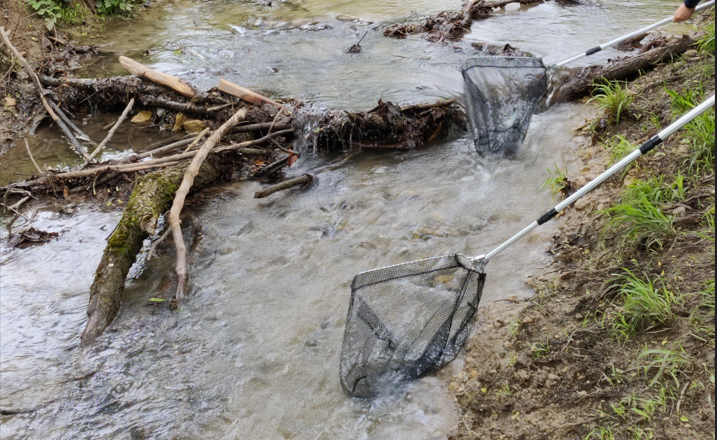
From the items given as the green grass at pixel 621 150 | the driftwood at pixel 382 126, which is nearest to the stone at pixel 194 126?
the driftwood at pixel 382 126

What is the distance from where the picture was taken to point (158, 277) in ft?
17.1

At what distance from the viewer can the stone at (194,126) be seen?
302 inches

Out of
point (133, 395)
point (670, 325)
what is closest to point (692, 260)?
point (670, 325)

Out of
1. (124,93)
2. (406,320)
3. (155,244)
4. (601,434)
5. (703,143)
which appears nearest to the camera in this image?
(601,434)

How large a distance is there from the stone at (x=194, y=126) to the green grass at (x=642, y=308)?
6.14 m

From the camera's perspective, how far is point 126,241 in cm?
509

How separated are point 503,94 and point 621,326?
12.1 ft

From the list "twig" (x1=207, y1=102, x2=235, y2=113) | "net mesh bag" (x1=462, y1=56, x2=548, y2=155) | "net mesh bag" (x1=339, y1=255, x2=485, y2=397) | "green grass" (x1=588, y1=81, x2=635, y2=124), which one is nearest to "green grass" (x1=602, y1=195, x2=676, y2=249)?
"net mesh bag" (x1=339, y1=255, x2=485, y2=397)

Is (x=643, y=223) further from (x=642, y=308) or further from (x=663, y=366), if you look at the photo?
(x=663, y=366)

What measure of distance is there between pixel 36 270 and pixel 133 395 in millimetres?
2326

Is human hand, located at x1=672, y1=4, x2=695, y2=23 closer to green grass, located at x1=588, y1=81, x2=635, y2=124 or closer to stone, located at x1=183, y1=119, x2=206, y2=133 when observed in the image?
green grass, located at x1=588, y1=81, x2=635, y2=124

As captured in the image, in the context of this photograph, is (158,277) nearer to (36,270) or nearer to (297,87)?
(36,270)

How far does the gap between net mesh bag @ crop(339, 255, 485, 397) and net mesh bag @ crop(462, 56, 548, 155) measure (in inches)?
126

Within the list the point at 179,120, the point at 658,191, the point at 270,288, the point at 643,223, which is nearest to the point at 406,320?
the point at 643,223
